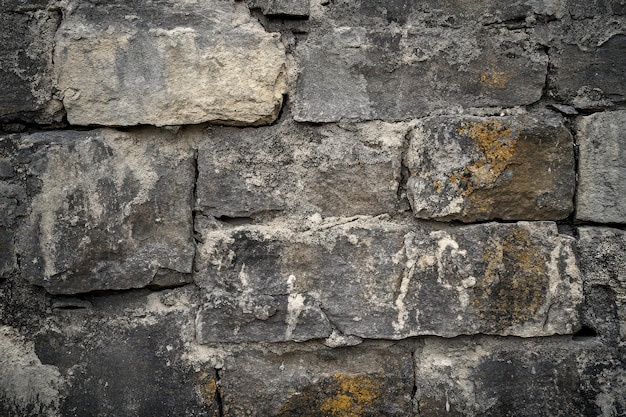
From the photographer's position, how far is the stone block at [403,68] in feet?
4.40

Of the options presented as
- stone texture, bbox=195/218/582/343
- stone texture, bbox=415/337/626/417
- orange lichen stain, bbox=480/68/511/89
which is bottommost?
stone texture, bbox=415/337/626/417

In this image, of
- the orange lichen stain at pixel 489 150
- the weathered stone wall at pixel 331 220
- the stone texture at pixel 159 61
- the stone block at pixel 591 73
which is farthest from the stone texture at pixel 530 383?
the stone texture at pixel 159 61

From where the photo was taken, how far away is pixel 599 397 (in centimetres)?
135

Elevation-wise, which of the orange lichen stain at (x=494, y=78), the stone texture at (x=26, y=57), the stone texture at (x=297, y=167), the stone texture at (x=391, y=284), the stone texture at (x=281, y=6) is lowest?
the stone texture at (x=391, y=284)

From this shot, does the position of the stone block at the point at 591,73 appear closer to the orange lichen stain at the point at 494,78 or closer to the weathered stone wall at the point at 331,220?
the weathered stone wall at the point at 331,220

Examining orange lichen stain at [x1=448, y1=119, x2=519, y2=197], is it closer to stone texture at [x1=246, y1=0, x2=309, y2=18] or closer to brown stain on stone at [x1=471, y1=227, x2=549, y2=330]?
brown stain on stone at [x1=471, y1=227, x2=549, y2=330]

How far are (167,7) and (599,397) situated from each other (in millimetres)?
1535

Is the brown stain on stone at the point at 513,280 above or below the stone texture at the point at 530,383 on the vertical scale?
above

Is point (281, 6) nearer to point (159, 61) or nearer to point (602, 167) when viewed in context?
point (159, 61)

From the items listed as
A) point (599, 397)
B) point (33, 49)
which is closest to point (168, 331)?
point (33, 49)

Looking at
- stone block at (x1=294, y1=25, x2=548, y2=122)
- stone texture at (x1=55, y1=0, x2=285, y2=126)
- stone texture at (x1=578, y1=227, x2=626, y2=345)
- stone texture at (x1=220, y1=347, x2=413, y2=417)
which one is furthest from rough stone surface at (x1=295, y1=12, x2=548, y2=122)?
stone texture at (x1=220, y1=347, x2=413, y2=417)

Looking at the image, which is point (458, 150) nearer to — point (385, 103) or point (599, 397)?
point (385, 103)

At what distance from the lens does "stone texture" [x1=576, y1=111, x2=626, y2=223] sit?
4.36 feet

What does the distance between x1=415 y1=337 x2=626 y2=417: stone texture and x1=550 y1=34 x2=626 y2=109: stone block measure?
660 mm
